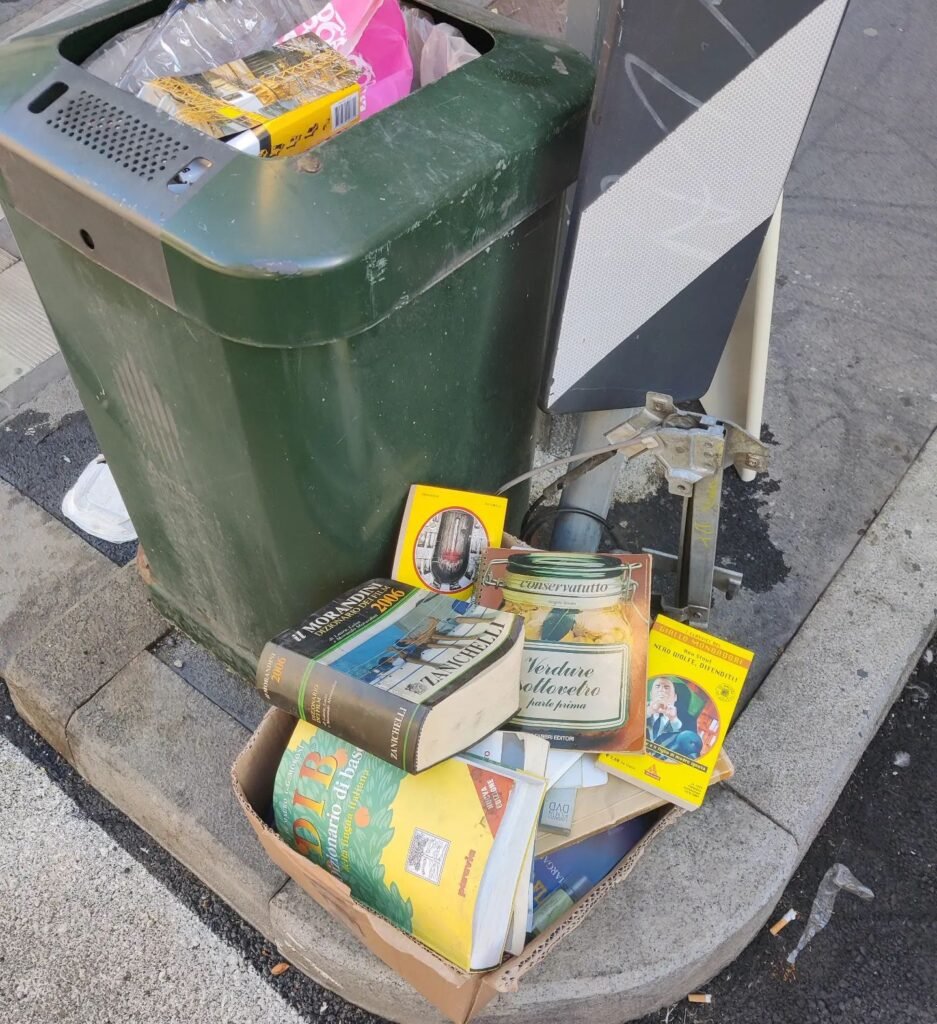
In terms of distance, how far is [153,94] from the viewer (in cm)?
146

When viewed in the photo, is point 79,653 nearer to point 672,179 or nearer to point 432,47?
point 432,47

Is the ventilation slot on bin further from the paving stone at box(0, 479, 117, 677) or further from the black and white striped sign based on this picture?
the paving stone at box(0, 479, 117, 677)

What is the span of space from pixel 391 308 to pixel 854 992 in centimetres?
162

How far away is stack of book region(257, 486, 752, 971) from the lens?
4.66 ft

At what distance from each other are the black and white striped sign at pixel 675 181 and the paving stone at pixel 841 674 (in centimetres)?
78

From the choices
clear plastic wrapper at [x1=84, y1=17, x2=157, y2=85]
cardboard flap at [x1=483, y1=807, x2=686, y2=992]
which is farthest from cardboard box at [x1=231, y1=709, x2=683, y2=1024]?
clear plastic wrapper at [x1=84, y1=17, x2=157, y2=85]

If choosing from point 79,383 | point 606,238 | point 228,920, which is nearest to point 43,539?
point 79,383

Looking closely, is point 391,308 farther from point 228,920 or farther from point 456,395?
point 228,920

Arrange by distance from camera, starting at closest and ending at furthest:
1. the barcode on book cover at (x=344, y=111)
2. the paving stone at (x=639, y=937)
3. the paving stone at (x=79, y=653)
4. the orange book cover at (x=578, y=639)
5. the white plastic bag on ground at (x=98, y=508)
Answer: the barcode on book cover at (x=344, y=111)
the orange book cover at (x=578, y=639)
the paving stone at (x=639, y=937)
the paving stone at (x=79, y=653)
the white plastic bag on ground at (x=98, y=508)

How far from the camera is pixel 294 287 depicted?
1.22 meters

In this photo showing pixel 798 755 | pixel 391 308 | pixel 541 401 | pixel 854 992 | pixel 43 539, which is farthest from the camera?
pixel 43 539

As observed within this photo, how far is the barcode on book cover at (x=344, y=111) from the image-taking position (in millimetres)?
1490

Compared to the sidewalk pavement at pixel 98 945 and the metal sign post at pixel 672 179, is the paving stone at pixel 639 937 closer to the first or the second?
the sidewalk pavement at pixel 98 945

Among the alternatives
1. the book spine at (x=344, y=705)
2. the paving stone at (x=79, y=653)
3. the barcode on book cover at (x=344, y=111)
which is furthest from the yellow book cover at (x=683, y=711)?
the paving stone at (x=79, y=653)
